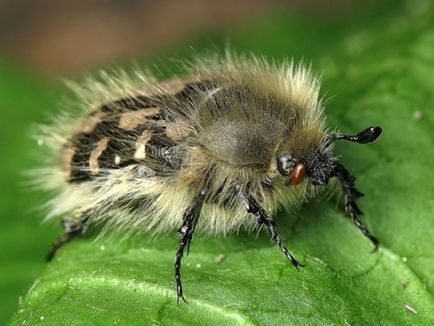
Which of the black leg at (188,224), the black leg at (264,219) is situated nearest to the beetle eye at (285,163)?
the black leg at (264,219)

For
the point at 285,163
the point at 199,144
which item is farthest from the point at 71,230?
the point at 285,163

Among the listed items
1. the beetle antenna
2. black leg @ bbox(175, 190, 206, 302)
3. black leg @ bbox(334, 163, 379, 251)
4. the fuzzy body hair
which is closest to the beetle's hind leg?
the fuzzy body hair

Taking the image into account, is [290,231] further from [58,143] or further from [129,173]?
[58,143]

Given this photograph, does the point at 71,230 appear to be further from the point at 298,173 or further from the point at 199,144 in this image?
the point at 298,173

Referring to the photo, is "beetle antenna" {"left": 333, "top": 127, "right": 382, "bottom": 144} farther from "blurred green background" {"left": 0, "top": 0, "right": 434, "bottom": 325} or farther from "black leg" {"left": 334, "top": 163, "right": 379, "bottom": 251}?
"blurred green background" {"left": 0, "top": 0, "right": 434, "bottom": 325}

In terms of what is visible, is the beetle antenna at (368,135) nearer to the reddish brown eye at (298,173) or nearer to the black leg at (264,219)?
the reddish brown eye at (298,173)

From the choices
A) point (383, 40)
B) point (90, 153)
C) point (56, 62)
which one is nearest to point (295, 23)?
point (383, 40)
